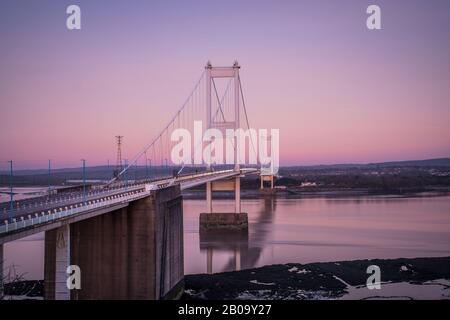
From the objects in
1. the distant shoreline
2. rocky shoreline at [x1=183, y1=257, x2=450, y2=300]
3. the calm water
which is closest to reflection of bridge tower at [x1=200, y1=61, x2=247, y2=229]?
the calm water

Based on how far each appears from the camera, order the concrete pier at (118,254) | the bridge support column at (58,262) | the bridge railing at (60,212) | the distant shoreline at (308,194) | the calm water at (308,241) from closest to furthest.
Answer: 1. the bridge railing at (60,212)
2. the bridge support column at (58,262)
3. the concrete pier at (118,254)
4. the calm water at (308,241)
5. the distant shoreline at (308,194)

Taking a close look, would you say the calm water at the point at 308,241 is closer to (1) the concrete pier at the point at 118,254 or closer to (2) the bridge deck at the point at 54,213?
(1) the concrete pier at the point at 118,254

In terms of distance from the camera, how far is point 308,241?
29.1 meters

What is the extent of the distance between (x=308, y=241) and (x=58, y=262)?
19881 millimetres

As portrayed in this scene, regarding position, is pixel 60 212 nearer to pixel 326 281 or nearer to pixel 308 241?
pixel 326 281

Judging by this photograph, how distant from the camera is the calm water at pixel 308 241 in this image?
77.6ft

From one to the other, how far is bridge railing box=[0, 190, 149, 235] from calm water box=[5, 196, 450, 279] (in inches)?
315

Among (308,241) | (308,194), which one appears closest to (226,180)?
(308,241)

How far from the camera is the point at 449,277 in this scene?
19.2 m

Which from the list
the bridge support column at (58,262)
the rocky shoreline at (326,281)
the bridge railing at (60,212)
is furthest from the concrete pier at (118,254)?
the rocky shoreline at (326,281)

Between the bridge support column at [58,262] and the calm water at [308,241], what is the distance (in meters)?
6.41

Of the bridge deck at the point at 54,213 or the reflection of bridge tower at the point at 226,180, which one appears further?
the reflection of bridge tower at the point at 226,180

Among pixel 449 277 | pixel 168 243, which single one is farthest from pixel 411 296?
pixel 168 243
